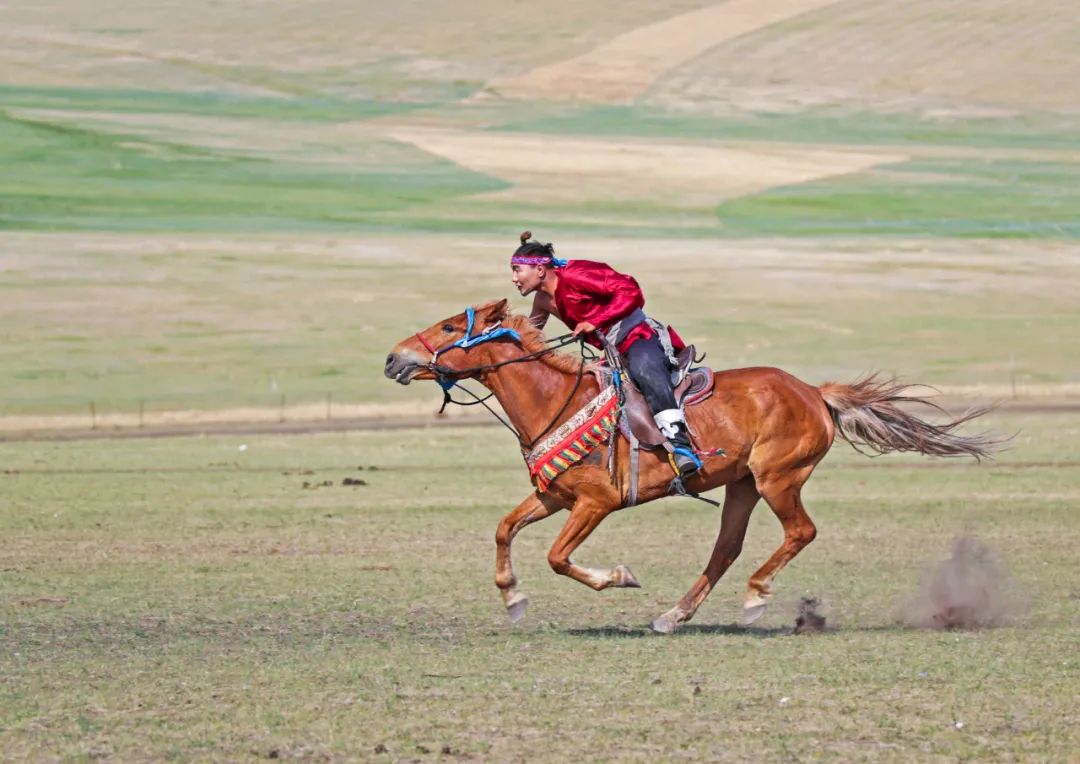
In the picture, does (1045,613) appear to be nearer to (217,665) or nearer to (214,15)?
(217,665)

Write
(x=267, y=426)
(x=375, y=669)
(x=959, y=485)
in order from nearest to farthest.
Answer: (x=375, y=669) < (x=959, y=485) < (x=267, y=426)

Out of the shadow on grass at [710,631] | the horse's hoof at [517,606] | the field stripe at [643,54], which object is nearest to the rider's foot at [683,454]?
the shadow on grass at [710,631]

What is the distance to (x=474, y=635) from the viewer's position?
12844 mm


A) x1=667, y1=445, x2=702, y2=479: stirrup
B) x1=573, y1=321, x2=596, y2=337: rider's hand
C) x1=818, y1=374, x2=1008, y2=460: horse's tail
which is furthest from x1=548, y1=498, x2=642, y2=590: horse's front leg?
x1=818, y1=374, x2=1008, y2=460: horse's tail

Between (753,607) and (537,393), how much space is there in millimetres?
2246

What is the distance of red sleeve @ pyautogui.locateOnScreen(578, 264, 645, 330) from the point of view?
512 inches

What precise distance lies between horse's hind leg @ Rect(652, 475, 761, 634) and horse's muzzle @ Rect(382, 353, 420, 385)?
2.51 m

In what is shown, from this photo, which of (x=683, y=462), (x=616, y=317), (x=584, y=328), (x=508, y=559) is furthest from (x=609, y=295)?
(x=508, y=559)

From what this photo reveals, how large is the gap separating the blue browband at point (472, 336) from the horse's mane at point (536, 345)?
52mm

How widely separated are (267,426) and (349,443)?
13.0 feet

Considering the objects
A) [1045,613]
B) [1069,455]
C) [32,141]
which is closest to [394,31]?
[32,141]

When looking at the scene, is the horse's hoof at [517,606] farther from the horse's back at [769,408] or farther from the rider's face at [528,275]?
the rider's face at [528,275]

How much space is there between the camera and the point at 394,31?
80.8 m

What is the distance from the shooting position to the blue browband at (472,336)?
13039mm
